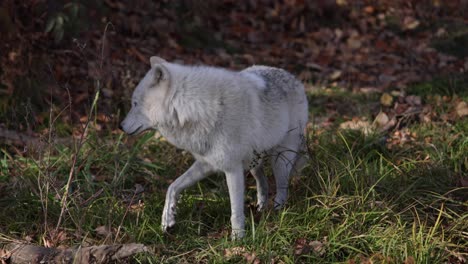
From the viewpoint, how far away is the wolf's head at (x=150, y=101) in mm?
4449

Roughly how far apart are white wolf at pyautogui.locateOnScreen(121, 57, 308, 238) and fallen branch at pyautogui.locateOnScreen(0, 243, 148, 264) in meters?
0.68

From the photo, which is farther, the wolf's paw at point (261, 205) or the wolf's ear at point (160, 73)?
the wolf's paw at point (261, 205)

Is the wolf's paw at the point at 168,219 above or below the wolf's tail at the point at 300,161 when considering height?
below

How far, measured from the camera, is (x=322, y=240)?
4391 millimetres

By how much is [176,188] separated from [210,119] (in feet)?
2.20

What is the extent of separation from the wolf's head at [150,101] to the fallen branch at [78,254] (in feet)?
2.87

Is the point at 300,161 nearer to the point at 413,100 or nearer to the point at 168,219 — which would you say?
the point at 168,219

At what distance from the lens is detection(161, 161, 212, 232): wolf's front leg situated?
4.76m

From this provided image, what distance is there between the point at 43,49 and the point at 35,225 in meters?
3.21

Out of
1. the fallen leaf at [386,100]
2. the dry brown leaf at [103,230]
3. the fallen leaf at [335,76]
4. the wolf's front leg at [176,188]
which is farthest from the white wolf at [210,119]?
the fallen leaf at [335,76]

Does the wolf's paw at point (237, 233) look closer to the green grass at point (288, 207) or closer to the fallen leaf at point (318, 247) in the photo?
the green grass at point (288, 207)

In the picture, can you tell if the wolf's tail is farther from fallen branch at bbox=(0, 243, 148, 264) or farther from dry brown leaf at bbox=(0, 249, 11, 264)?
dry brown leaf at bbox=(0, 249, 11, 264)

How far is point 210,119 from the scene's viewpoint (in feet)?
14.7

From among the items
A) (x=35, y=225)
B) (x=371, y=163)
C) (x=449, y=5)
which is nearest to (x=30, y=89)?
(x=35, y=225)
